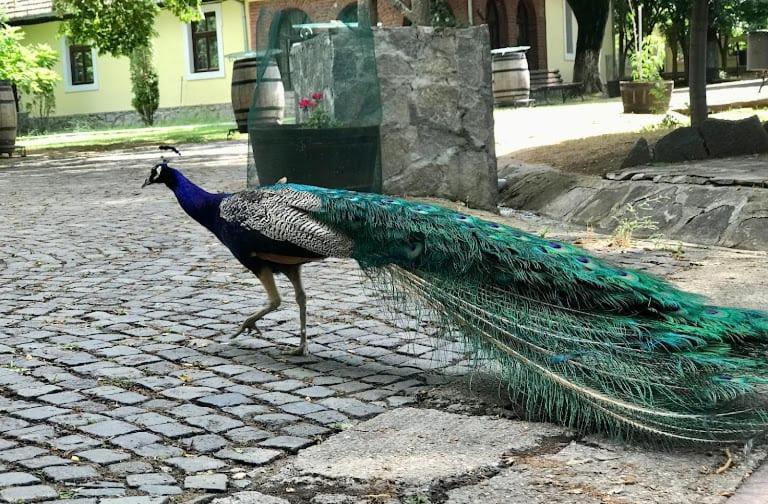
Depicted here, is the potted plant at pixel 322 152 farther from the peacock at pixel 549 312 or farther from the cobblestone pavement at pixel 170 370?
the peacock at pixel 549 312

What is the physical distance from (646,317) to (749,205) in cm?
471

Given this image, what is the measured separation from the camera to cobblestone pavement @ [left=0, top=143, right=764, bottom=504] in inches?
152

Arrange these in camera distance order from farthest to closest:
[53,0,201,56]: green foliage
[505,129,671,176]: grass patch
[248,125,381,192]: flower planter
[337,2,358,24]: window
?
[53,0,201,56]: green foliage, [505,129,671,176]: grass patch, [337,2,358,24]: window, [248,125,381,192]: flower planter

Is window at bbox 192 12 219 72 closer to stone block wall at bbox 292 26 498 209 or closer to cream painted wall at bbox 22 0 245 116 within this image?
cream painted wall at bbox 22 0 245 116

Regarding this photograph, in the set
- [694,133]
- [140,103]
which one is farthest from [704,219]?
[140,103]

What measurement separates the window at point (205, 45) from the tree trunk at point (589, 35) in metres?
10.9

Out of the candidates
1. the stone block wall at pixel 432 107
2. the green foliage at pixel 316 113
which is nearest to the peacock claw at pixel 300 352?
the green foliage at pixel 316 113

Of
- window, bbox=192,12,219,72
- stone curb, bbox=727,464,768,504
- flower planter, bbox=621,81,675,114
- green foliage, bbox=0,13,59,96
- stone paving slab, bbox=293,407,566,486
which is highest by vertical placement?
window, bbox=192,12,219,72

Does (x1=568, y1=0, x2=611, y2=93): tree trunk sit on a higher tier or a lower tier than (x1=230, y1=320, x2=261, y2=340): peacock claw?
higher

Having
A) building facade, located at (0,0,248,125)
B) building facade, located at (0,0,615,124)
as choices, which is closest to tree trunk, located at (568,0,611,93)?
building facade, located at (0,0,615,124)

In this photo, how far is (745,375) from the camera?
148 inches

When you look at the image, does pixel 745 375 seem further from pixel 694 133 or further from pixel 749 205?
pixel 694 133

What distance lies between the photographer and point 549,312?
4.32 meters

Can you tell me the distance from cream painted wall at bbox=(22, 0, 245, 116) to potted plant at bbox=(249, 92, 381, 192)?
22685mm
